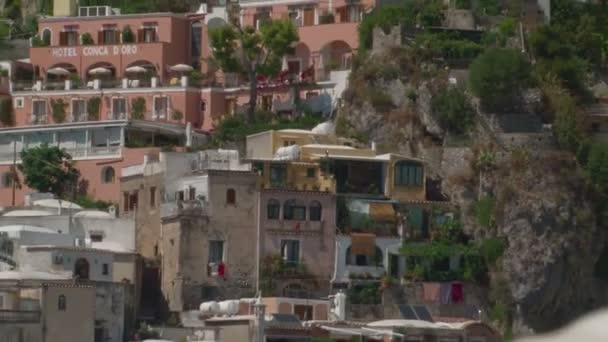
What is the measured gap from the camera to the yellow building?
51.8 meters

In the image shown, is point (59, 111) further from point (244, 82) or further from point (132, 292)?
point (132, 292)

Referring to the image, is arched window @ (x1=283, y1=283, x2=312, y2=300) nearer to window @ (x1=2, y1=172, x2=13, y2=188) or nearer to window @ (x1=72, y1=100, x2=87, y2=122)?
window @ (x1=2, y1=172, x2=13, y2=188)

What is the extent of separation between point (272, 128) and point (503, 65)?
8486mm

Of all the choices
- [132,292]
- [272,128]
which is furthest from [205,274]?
[272,128]

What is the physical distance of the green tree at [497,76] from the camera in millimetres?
55356

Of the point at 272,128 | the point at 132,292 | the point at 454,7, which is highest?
the point at 454,7

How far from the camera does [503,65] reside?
182ft

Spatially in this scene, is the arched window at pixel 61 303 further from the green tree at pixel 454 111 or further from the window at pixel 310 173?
the green tree at pixel 454 111

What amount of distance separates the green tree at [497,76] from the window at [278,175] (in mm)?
7445

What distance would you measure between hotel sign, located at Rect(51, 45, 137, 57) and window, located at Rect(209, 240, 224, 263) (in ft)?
60.9

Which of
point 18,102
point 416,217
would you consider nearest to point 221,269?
point 416,217

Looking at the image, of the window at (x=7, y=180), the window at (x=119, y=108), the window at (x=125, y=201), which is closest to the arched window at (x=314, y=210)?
the window at (x=125, y=201)

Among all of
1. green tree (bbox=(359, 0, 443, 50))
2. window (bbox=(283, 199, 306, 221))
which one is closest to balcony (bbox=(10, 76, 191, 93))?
green tree (bbox=(359, 0, 443, 50))

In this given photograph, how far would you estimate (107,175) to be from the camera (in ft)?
198
